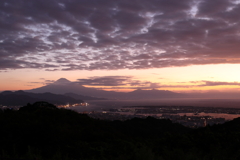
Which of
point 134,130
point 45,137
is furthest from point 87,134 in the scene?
point 134,130

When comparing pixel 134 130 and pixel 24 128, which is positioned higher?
pixel 24 128

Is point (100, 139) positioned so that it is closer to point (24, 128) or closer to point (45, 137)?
point (45, 137)

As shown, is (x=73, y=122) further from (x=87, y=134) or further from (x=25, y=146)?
(x=25, y=146)

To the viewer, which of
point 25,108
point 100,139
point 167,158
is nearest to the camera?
point 167,158

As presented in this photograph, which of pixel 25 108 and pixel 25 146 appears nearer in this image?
pixel 25 146

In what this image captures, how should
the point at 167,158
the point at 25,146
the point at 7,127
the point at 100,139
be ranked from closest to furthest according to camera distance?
1. the point at 167,158
2. the point at 25,146
3. the point at 7,127
4. the point at 100,139

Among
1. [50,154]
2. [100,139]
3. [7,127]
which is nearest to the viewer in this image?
[50,154]

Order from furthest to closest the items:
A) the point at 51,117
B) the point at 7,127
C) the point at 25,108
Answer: the point at 25,108 < the point at 51,117 < the point at 7,127

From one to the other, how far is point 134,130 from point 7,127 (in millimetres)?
13471

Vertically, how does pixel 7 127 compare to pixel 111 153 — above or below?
above

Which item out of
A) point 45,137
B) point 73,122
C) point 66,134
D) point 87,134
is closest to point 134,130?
point 73,122

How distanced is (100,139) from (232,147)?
25.8 ft

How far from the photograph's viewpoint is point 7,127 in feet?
39.0

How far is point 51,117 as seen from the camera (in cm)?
1783
